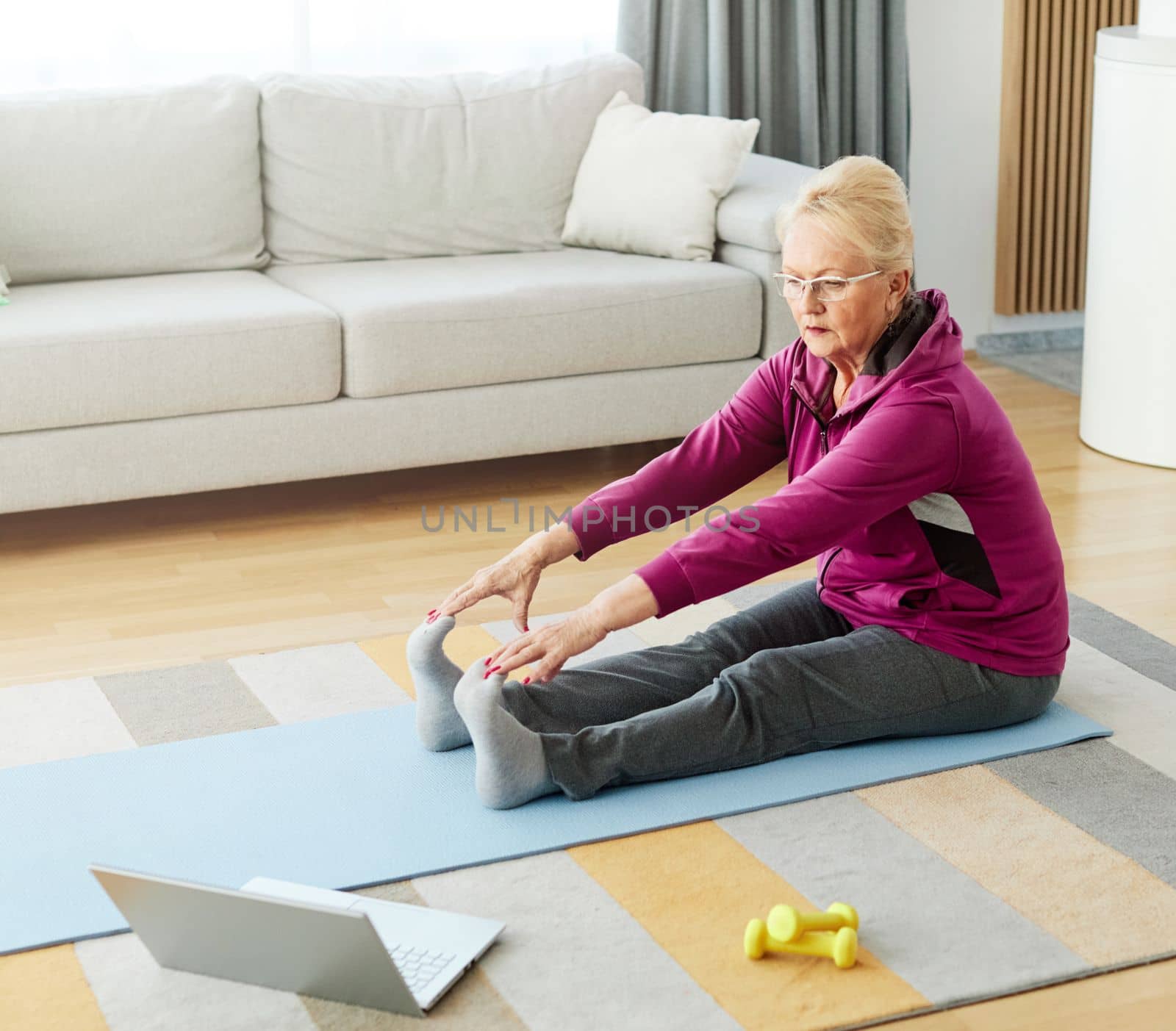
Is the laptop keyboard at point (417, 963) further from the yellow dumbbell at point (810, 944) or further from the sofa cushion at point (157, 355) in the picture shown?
the sofa cushion at point (157, 355)

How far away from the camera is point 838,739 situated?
86.4 inches

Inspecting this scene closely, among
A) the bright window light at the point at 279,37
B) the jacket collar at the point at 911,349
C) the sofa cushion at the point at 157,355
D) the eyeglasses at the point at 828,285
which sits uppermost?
the bright window light at the point at 279,37

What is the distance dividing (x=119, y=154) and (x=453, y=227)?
2.49ft

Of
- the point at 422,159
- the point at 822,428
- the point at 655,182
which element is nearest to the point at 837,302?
the point at 822,428

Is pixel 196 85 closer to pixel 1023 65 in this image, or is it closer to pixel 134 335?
→ pixel 134 335

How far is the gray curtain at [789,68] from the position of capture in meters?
4.18

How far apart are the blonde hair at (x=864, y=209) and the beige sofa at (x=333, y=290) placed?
1388mm

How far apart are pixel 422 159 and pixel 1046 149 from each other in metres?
1.86

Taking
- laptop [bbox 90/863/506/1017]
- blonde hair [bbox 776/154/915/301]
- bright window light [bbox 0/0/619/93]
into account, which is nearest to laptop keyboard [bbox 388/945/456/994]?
laptop [bbox 90/863/506/1017]

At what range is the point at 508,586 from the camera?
2.13m

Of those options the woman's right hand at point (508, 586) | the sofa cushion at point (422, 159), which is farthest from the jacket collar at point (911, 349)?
the sofa cushion at point (422, 159)

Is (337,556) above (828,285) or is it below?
below

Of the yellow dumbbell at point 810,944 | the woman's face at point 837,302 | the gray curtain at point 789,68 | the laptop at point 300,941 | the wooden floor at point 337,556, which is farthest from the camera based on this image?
the gray curtain at point 789,68

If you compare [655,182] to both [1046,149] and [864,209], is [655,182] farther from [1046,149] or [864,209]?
[864,209]
